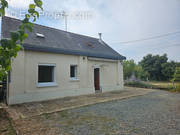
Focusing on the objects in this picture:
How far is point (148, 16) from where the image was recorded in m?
12.5

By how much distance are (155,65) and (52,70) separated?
27.7 m

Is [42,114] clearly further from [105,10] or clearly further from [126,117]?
[105,10]

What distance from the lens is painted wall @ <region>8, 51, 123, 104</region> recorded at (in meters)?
6.40

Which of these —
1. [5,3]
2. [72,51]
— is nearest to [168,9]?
[72,51]

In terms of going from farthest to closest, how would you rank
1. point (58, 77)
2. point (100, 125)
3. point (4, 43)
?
point (58, 77)
point (100, 125)
point (4, 43)

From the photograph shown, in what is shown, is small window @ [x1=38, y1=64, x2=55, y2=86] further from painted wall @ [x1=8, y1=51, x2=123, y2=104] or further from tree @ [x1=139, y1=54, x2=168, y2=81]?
tree @ [x1=139, y1=54, x2=168, y2=81]

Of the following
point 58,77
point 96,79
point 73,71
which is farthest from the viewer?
point 96,79

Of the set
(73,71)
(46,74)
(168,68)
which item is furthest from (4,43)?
(168,68)

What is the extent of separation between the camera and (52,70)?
7.95 meters

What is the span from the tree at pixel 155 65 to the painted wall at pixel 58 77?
21584 millimetres

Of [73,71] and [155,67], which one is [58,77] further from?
[155,67]

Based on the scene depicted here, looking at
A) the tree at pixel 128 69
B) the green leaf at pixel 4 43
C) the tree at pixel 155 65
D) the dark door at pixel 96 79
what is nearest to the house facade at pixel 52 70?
the dark door at pixel 96 79

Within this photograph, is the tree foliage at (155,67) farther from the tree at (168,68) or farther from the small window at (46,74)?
the small window at (46,74)

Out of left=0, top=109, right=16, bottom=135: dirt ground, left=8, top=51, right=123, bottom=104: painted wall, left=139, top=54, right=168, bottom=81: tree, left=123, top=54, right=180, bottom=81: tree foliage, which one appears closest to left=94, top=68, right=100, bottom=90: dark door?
left=8, top=51, right=123, bottom=104: painted wall
